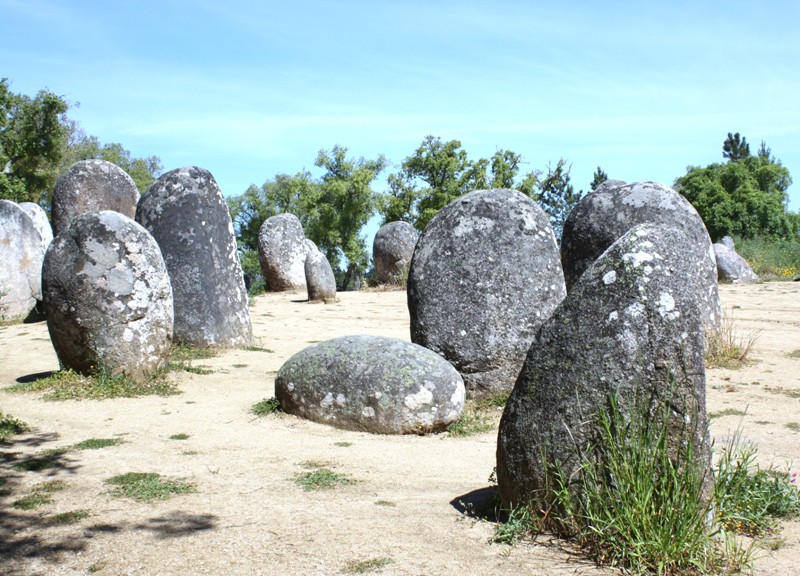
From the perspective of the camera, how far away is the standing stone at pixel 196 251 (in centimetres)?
1200

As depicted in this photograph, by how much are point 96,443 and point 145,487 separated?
1616 mm

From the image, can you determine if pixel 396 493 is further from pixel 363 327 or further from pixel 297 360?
pixel 363 327

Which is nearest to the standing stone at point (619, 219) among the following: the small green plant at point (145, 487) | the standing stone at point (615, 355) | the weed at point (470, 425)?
the weed at point (470, 425)

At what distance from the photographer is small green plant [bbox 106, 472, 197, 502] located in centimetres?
518

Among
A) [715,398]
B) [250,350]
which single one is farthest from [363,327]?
[715,398]

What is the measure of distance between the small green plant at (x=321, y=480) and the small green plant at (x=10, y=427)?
302 cm

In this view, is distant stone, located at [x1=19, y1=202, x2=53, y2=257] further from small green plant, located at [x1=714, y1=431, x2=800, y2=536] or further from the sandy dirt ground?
small green plant, located at [x1=714, y1=431, x2=800, y2=536]

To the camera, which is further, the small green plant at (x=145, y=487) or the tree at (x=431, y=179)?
the tree at (x=431, y=179)

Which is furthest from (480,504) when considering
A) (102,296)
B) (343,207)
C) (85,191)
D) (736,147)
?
(736,147)

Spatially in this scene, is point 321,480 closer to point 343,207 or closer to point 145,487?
point 145,487

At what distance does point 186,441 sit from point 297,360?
1.40 metres

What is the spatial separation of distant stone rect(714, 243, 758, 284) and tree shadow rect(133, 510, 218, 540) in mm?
22256

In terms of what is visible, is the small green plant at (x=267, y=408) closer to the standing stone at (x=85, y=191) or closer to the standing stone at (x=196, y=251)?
the standing stone at (x=196, y=251)

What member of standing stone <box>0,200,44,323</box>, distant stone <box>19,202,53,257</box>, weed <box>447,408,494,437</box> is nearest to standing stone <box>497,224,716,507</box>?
weed <box>447,408,494,437</box>
